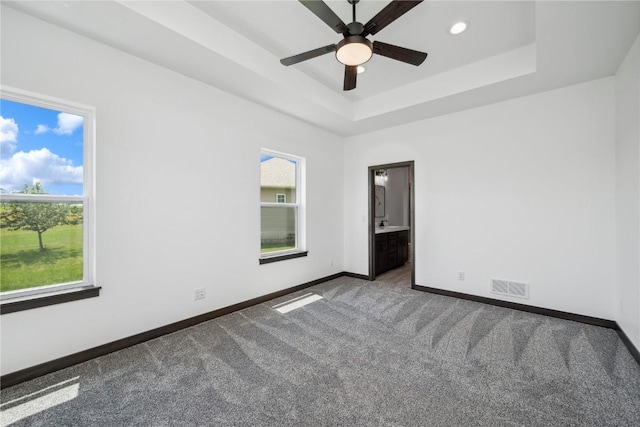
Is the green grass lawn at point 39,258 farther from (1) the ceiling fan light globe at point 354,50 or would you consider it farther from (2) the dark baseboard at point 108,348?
(1) the ceiling fan light globe at point 354,50

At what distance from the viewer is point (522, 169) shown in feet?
11.2

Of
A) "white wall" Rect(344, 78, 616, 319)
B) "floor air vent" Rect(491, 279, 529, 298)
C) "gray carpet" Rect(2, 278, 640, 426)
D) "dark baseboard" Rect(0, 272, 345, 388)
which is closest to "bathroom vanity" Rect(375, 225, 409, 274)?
"white wall" Rect(344, 78, 616, 319)

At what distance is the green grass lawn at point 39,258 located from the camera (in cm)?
202

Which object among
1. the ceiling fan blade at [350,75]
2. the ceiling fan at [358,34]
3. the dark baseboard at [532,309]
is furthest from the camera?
the dark baseboard at [532,309]

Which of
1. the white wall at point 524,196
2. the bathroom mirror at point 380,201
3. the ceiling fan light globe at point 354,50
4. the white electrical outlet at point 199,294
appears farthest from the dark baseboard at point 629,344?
the bathroom mirror at point 380,201

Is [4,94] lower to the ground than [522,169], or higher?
higher

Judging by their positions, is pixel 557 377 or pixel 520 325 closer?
pixel 557 377

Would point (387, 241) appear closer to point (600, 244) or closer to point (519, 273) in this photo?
point (519, 273)

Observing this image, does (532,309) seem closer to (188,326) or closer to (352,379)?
(352,379)

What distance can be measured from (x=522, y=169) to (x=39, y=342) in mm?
5139

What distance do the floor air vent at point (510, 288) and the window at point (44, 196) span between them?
4539mm

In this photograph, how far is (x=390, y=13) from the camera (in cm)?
186

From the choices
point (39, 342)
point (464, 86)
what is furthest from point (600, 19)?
point (39, 342)

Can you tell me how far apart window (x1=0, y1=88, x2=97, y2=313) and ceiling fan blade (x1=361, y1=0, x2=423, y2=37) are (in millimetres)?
2486
